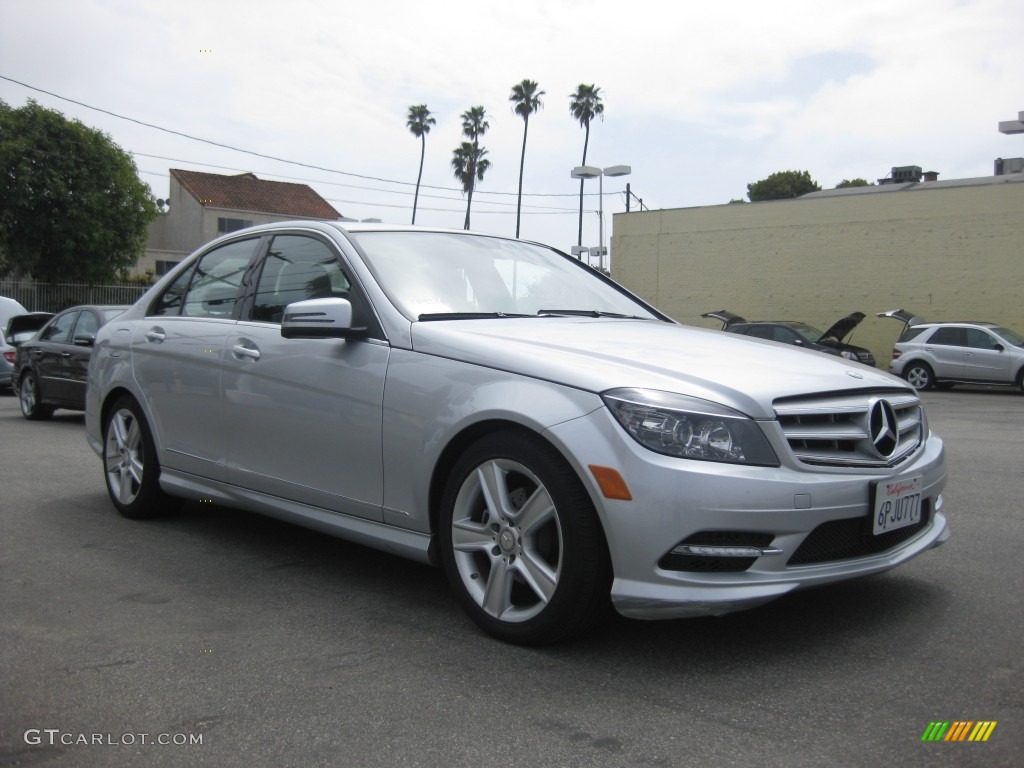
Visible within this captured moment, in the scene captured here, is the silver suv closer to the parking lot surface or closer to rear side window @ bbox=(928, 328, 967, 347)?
rear side window @ bbox=(928, 328, 967, 347)

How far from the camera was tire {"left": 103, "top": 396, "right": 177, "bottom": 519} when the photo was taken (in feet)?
18.9

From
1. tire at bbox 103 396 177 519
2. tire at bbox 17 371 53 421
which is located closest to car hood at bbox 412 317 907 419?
tire at bbox 103 396 177 519

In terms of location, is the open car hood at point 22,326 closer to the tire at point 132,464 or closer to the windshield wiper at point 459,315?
the tire at point 132,464

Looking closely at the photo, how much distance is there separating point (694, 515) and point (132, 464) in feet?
12.5

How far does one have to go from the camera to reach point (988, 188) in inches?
1094

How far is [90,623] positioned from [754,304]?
99.0 ft

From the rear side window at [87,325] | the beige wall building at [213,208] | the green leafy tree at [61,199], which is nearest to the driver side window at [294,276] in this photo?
the rear side window at [87,325]

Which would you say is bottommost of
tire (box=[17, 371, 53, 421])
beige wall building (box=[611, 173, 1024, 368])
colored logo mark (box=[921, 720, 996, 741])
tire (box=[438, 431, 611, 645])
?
tire (box=[17, 371, 53, 421])

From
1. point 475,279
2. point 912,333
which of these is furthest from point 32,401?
point 912,333

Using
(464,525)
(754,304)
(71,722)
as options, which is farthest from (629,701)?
(754,304)

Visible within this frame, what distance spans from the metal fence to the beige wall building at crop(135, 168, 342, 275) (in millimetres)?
21474

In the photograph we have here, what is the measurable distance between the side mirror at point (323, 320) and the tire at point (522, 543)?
818 mm

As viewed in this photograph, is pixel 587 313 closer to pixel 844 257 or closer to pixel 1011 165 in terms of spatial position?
pixel 844 257

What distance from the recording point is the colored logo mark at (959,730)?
9.38 feet
